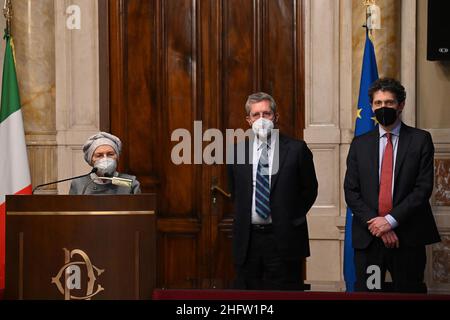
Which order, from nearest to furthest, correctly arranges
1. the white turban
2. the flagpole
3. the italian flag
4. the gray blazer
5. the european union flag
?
the gray blazer < the white turban < the european union flag < the italian flag < the flagpole

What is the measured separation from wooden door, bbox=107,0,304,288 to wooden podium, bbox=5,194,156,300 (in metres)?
2.85

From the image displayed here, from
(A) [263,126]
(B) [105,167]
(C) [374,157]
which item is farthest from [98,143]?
(C) [374,157]

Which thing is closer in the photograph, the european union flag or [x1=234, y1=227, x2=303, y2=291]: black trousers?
[x1=234, y1=227, x2=303, y2=291]: black trousers

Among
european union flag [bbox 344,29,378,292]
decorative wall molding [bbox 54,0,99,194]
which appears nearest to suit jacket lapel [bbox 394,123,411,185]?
european union flag [bbox 344,29,378,292]

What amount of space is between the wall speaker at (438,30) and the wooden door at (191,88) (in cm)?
103

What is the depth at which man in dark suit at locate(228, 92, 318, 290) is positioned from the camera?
4.06m

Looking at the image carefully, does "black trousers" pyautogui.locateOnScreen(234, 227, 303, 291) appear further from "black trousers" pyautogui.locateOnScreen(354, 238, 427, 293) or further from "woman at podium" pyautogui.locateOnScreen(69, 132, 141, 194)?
"woman at podium" pyautogui.locateOnScreen(69, 132, 141, 194)

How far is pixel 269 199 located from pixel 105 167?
90cm

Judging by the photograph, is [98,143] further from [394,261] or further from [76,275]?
[394,261]

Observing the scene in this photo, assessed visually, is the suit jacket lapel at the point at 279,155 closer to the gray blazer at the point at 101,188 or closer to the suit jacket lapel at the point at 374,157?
the suit jacket lapel at the point at 374,157

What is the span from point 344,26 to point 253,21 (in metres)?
0.71

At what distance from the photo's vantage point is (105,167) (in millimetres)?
3805

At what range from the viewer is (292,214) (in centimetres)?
413

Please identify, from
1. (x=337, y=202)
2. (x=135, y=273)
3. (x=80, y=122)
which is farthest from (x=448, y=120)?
(x=135, y=273)
